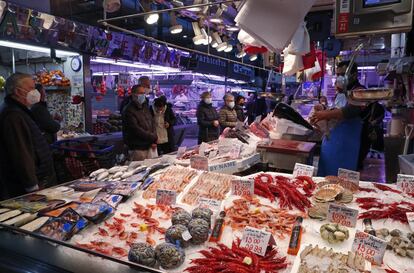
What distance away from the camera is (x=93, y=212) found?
227 centimetres

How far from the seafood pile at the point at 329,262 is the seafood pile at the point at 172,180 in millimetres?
1338

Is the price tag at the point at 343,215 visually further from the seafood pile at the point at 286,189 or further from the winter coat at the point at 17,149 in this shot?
the winter coat at the point at 17,149

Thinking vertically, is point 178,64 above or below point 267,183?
above

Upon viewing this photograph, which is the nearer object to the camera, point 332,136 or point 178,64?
point 332,136

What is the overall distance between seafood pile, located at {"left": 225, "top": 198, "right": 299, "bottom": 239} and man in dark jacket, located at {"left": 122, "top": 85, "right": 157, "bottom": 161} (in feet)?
12.2

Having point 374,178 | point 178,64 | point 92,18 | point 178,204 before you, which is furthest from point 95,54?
point 374,178

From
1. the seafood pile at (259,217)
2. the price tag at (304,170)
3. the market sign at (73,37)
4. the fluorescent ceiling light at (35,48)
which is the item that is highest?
the market sign at (73,37)

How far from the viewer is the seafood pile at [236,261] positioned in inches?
66.6

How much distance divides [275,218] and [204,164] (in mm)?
1220

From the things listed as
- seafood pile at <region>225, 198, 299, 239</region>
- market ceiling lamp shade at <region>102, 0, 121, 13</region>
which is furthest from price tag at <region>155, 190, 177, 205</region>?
market ceiling lamp shade at <region>102, 0, 121, 13</region>

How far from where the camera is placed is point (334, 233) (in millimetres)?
1999

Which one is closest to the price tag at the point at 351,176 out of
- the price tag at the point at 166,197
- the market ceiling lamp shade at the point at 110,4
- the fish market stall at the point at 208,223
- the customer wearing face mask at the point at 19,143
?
the fish market stall at the point at 208,223

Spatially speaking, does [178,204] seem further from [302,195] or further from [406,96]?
[406,96]

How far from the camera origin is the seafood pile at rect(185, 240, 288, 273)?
169 centimetres
